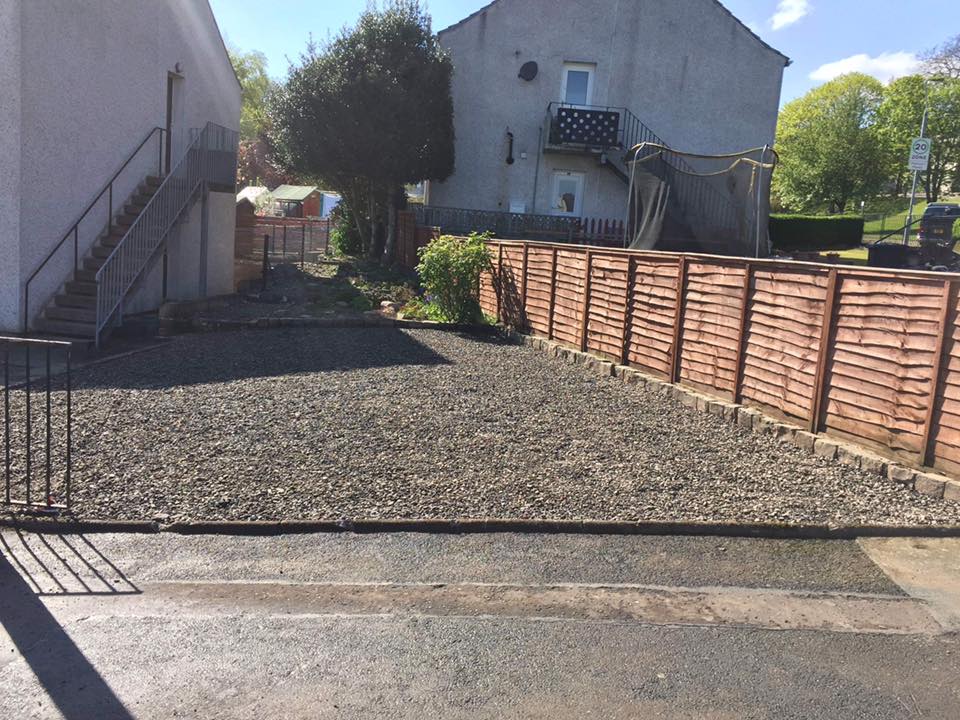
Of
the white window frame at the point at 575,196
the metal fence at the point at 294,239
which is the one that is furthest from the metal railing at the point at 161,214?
the white window frame at the point at 575,196

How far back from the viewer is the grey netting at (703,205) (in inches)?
468

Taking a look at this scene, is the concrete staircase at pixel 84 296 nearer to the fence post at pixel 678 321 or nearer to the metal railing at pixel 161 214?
the metal railing at pixel 161 214

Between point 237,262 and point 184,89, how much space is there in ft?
14.3

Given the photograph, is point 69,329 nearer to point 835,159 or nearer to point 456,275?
point 456,275

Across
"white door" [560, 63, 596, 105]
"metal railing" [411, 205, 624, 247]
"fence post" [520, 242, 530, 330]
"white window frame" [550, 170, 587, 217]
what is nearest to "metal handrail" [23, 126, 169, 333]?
"fence post" [520, 242, 530, 330]

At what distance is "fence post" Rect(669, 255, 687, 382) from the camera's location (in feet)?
31.0

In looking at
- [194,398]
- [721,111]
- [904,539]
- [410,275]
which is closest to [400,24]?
[410,275]

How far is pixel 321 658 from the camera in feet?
12.2

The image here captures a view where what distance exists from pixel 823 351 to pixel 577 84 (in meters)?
20.2

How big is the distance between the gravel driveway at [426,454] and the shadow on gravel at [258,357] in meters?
0.08

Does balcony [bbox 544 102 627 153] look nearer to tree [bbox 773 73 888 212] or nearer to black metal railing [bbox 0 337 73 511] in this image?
black metal railing [bbox 0 337 73 511]

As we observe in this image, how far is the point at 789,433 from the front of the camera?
24.8 feet

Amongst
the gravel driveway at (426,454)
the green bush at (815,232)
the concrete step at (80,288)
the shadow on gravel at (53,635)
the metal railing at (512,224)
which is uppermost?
the green bush at (815,232)

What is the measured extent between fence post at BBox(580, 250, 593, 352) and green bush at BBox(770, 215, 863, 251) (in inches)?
883
